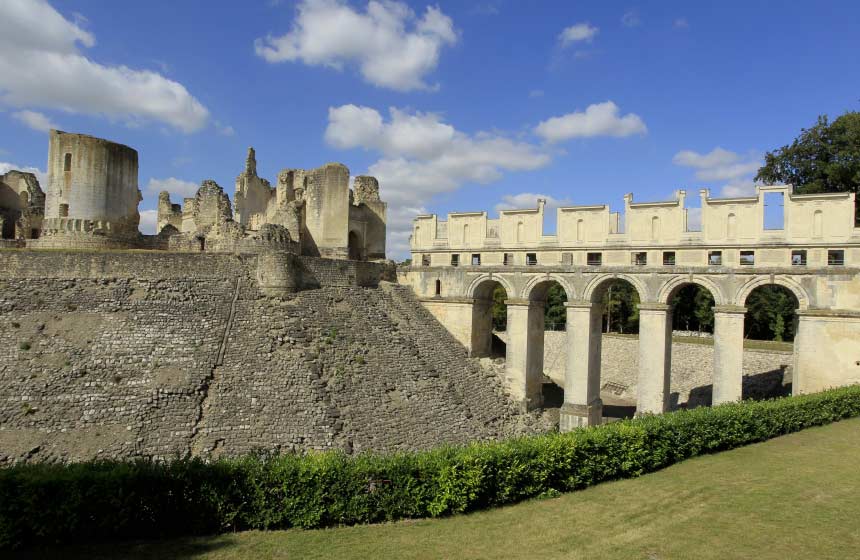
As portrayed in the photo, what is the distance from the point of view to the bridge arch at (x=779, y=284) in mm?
22266

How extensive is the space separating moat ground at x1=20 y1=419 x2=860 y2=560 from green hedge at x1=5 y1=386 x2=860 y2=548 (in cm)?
40

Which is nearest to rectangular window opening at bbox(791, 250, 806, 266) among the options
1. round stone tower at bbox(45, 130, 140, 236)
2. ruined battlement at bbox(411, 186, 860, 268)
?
ruined battlement at bbox(411, 186, 860, 268)

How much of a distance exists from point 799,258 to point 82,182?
3254 centimetres

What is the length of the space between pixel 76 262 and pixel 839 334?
30.8 meters

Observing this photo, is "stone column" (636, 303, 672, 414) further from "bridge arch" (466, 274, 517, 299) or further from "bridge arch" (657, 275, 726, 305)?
"bridge arch" (466, 274, 517, 299)

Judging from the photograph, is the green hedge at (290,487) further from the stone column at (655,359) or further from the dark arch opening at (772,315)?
the dark arch opening at (772,315)

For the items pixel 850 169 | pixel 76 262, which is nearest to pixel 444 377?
pixel 76 262

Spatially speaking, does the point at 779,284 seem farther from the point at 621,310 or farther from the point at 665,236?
the point at 621,310

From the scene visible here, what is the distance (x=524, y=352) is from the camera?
2778 cm

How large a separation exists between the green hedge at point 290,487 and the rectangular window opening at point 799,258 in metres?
13.1

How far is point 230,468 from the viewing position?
1149cm

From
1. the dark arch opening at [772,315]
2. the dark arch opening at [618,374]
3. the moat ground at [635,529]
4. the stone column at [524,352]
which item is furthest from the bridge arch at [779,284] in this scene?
the dark arch opening at [772,315]

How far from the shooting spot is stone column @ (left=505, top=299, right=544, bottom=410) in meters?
→ 27.8

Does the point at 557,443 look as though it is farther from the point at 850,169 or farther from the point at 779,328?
the point at 779,328
